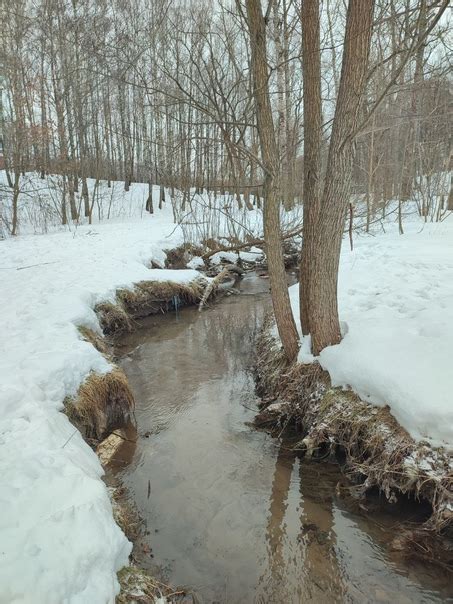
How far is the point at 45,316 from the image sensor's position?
5.52 m

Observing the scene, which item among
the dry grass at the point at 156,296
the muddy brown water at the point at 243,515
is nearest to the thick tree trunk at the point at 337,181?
the muddy brown water at the point at 243,515

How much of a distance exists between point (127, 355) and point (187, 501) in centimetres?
350

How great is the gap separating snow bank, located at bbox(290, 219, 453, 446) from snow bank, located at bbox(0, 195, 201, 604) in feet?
7.58

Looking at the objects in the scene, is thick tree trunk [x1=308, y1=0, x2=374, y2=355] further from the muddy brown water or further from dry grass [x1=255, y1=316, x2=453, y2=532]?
the muddy brown water

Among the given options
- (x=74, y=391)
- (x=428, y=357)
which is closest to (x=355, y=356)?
(x=428, y=357)

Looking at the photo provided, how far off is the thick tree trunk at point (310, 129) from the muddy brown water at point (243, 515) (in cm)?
177

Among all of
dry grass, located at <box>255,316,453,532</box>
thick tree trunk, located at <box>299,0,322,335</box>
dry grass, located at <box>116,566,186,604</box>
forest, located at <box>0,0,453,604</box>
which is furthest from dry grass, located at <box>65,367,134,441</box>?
thick tree trunk, located at <box>299,0,322,335</box>

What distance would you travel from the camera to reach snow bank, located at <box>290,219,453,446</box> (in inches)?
126

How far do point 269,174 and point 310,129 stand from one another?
2.06 feet

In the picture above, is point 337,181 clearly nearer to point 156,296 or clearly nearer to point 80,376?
point 80,376

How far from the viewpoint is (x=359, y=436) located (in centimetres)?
360

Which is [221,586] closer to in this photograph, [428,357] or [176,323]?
[428,357]

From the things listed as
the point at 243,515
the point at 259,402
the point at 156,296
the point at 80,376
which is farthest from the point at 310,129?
the point at 156,296

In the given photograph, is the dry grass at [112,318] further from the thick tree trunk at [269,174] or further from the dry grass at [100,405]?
the thick tree trunk at [269,174]
